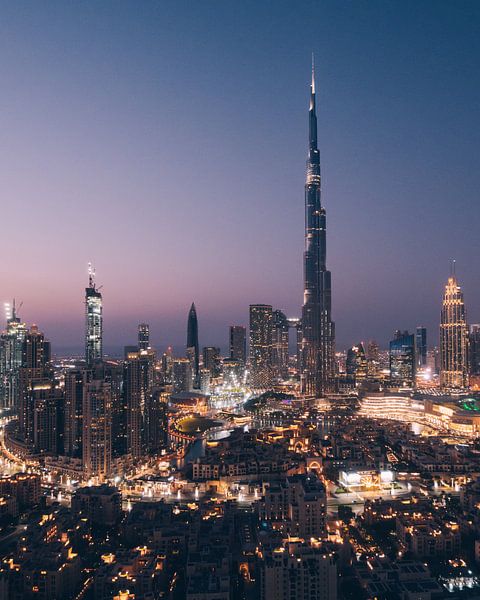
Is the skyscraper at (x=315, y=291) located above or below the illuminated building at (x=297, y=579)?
above

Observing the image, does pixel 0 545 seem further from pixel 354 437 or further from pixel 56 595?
pixel 354 437

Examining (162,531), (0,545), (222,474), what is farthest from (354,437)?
(0,545)

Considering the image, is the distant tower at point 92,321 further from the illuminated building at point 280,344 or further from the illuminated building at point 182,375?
the illuminated building at point 280,344

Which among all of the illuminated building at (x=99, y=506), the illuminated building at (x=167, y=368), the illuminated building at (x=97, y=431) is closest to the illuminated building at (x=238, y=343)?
the illuminated building at (x=167, y=368)

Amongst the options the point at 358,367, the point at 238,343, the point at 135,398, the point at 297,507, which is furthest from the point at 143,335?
the point at 297,507

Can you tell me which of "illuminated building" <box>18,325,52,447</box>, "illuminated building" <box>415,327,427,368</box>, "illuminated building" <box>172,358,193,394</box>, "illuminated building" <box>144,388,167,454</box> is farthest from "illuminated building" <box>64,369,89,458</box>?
"illuminated building" <box>415,327,427,368</box>

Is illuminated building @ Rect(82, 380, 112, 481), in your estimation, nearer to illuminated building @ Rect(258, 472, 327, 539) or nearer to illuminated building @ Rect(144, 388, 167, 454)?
illuminated building @ Rect(144, 388, 167, 454)

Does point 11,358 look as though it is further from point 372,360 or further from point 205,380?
point 372,360
